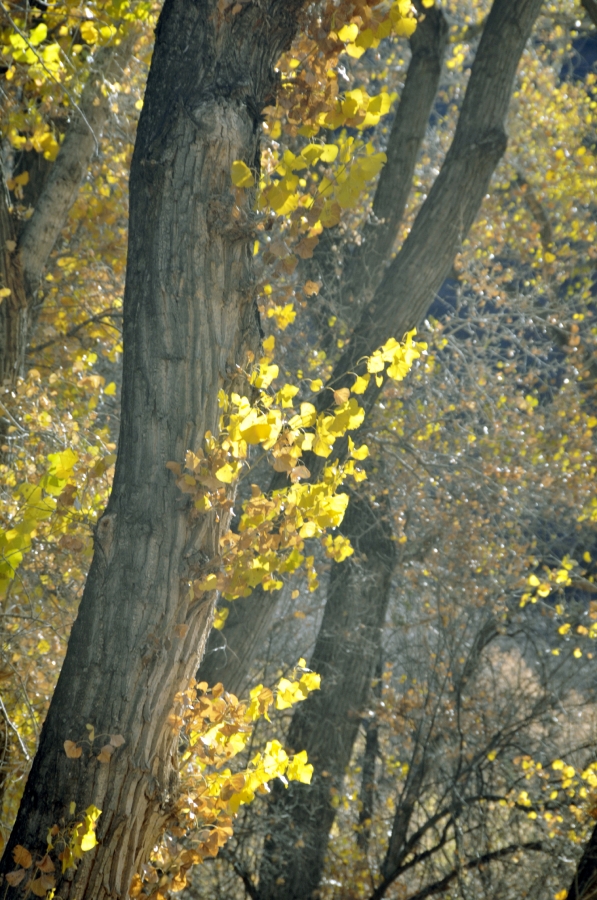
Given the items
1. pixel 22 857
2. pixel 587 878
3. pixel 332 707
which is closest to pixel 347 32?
pixel 22 857

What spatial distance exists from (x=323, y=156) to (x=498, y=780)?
4940 mm

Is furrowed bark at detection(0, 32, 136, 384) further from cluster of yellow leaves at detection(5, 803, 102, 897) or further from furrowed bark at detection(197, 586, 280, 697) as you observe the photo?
cluster of yellow leaves at detection(5, 803, 102, 897)

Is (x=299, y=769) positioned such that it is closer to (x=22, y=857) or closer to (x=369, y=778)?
(x=22, y=857)

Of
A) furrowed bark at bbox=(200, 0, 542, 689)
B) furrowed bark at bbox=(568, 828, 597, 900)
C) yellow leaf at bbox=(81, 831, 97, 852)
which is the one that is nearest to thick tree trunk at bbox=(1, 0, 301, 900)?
yellow leaf at bbox=(81, 831, 97, 852)

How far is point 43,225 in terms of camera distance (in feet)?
14.1

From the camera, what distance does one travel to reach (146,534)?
2.06 metres

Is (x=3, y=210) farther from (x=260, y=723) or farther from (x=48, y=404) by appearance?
(x=260, y=723)

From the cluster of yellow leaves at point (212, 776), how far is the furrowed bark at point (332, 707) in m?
4.03

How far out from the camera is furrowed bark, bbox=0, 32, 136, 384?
4.23 meters

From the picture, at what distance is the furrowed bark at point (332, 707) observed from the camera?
602cm

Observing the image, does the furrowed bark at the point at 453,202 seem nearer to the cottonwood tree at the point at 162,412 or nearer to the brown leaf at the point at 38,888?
the cottonwood tree at the point at 162,412

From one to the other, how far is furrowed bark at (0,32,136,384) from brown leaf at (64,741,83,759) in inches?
108

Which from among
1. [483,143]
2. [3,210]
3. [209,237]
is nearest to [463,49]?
[483,143]

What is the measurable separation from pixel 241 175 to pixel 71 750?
5.12 feet
